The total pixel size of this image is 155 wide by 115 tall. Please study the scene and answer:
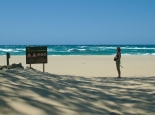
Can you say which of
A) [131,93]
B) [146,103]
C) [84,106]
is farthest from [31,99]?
[131,93]

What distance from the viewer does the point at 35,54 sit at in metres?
9.08

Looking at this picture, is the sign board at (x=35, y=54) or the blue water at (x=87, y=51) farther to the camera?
the blue water at (x=87, y=51)

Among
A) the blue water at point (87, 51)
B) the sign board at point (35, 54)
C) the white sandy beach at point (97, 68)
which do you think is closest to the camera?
the sign board at point (35, 54)

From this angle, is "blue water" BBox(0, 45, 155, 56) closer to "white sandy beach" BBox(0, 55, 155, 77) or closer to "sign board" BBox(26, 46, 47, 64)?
"white sandy beach" BBox(0, 55, 155, 77)

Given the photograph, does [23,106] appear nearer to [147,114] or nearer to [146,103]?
[147,114]

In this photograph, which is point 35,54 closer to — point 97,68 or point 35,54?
point 35,54

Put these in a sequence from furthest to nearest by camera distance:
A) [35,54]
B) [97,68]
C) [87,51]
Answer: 1. [87,51]
2. [97,68]
3. [35,54]

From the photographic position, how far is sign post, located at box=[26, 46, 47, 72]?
29.4ft

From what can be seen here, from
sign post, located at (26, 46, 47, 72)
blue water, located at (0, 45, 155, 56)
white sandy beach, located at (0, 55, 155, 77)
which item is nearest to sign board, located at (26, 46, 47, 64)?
sign post, located at (26, 46, 47, 72)

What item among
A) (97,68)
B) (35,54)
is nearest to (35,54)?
(35,54)

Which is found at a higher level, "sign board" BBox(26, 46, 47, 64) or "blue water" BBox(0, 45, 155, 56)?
"sign board" BBox(26, 46, 47, 64)

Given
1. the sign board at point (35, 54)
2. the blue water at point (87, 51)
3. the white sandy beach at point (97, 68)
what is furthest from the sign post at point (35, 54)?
the blue water at point (87, 51)

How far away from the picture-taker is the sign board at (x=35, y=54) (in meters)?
8.96

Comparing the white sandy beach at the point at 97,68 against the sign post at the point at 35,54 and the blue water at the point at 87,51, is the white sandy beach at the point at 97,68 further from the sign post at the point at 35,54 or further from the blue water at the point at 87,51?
the blue water at the point at 87,51
